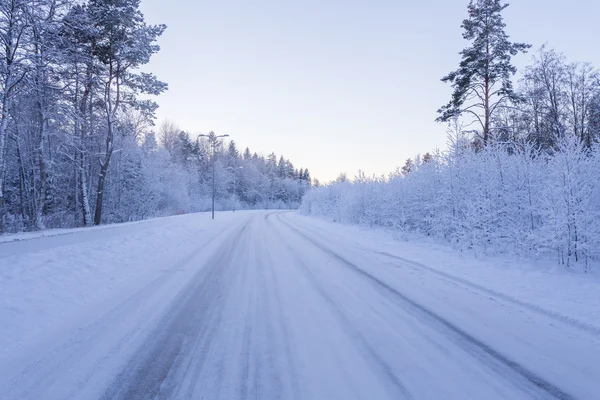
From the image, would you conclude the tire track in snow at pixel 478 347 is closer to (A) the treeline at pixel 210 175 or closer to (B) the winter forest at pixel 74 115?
(B) the winter forest at pixel 74 115

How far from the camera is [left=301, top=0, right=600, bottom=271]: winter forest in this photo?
7840 mm

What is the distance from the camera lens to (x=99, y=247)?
29.3 ft

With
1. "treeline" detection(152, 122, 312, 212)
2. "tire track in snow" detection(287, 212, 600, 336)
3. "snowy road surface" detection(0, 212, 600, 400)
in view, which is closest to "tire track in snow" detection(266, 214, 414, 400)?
"snowy road surface" detection(0, 212, 600, 400)

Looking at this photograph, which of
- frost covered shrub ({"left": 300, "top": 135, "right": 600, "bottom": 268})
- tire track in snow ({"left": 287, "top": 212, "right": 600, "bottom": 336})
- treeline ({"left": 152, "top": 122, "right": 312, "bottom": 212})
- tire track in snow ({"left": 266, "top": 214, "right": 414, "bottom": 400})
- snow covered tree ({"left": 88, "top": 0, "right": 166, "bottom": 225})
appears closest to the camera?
tire track in snow ({"left": 266, "top": 214, "right": 414, "bottom": 400})

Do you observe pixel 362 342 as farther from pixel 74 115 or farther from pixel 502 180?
pixel 74 115

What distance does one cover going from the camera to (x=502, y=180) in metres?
10.9

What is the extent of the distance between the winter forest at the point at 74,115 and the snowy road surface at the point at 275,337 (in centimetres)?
976

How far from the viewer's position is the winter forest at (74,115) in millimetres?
12016

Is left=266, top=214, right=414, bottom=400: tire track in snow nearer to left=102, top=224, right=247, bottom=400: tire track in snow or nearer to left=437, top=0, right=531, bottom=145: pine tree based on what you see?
left=102, top=224, right=247, bottom=400: tire track in snow

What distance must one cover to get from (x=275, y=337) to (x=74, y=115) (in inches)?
640

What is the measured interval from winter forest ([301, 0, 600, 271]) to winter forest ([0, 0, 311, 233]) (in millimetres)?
17649

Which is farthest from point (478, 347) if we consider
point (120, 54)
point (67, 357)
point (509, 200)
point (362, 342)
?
point (120, 54)

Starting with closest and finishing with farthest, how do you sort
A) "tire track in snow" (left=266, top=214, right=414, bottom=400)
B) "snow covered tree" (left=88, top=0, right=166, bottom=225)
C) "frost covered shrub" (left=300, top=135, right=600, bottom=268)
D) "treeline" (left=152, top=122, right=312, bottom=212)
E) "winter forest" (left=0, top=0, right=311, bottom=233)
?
"tire track in snow" (left=266, top=214, right=414, bottom=400) → "frost covered shrub" (left=300, top=135, right=600, bottom=268) → "winter forest" (left=0, top=0, right=311, bottom=233) → "snow covered tree" (left=88, top=0, right=166, bottom=225) → "treeline" (left=152, top=122, right=312, bottom=212)

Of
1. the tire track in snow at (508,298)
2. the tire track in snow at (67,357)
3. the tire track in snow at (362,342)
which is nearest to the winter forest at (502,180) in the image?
the tire track in snow at (508,298)
